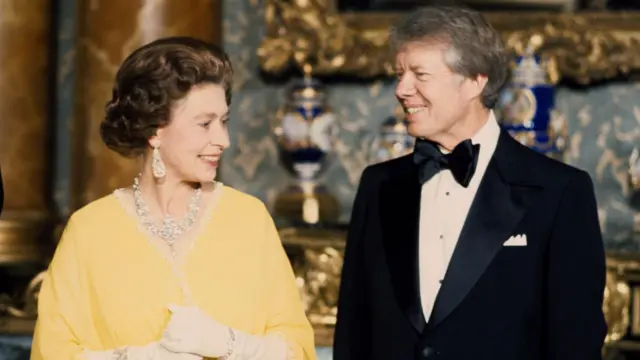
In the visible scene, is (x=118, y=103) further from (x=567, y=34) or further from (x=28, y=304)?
(x=567, y=34)

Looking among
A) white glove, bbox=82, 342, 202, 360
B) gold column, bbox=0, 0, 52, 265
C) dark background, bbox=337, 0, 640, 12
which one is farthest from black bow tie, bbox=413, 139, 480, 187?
gold column, bbox=0, 0, 52, 265

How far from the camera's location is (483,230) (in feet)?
10.9

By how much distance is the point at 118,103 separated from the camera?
127 inches

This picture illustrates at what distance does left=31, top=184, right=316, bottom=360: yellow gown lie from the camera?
3176mm

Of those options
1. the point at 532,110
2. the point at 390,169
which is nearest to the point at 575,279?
the point at 390,169

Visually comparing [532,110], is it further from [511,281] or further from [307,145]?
[511,281]

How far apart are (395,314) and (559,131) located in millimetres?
2426

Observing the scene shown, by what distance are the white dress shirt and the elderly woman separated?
0.31 meters

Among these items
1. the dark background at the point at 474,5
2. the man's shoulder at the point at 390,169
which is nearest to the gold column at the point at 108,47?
the dark background at the point at 474,5

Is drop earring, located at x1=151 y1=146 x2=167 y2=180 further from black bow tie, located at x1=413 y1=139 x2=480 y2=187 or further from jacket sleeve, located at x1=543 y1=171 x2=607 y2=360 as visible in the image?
jacket sleeve, located at x1=543 y1=171 x2=607 y2=360

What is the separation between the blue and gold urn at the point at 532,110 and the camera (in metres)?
5.52

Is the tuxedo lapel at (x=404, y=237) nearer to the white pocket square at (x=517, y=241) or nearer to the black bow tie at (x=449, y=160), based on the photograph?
the black bow tie at (x=449, y=160)

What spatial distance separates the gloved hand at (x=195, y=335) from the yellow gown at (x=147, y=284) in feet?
0.16

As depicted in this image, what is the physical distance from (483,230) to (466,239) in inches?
1.8
